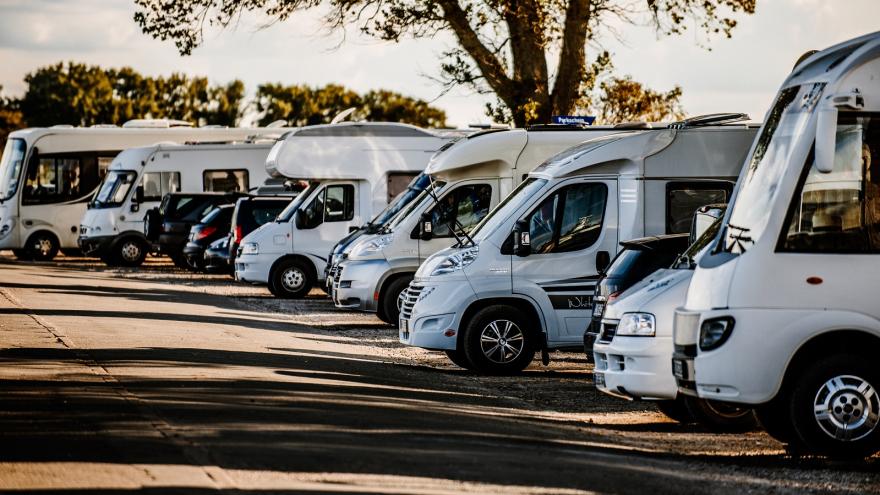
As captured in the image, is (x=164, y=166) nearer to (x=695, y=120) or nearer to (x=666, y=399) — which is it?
(x=695, y=120)

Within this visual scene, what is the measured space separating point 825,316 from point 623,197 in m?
6.19

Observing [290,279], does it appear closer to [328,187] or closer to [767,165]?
[328,187]

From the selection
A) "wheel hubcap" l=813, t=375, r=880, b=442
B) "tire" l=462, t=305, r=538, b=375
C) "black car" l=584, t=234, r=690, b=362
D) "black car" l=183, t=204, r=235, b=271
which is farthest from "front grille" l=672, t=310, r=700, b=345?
"black car" l=183, t=204, r=235, b=271

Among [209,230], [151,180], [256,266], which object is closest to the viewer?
[256,266]

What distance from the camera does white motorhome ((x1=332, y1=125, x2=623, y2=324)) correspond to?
62.8ft

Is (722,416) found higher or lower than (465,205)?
lower

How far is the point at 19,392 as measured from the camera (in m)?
12.6

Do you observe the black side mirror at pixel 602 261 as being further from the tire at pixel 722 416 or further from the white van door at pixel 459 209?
the tire at pixel 722 416

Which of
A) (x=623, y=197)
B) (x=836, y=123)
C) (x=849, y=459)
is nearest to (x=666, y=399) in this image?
(x=849, y=459)

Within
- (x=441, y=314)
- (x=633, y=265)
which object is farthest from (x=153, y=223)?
(x=633, y=265)

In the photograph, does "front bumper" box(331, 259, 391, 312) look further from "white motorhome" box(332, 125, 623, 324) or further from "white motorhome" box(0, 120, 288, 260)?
"white motorhome" box(0, 120, 288, 260)

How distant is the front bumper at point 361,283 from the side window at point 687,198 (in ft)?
18.4

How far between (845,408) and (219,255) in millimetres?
23679

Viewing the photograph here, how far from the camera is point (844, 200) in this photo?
1077 cm
